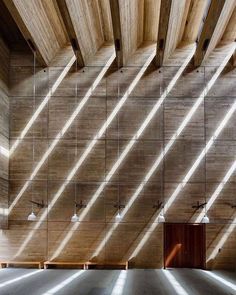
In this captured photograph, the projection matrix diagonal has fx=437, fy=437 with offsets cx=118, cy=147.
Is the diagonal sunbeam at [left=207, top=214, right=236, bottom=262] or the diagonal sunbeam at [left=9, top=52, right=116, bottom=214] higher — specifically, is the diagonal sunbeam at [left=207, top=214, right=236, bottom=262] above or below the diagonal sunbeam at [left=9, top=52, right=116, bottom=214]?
below

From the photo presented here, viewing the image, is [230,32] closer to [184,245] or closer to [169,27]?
[169,27]

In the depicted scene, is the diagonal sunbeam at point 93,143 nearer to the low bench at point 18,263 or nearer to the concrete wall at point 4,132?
the low bench at point 18,263

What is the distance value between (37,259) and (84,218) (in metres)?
2.18

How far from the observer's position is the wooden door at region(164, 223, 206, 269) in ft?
50.8

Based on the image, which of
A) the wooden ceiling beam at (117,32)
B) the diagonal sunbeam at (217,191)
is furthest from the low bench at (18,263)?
the wooden ceiling beam at (117,32)

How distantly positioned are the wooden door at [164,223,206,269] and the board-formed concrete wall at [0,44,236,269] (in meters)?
0.30

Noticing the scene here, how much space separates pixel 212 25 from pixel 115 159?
19.1ft

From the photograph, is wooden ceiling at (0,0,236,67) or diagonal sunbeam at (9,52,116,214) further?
diagonal sunbeam at (9,52,116,214)

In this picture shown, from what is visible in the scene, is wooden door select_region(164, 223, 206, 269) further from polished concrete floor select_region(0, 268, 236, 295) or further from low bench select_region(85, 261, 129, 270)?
low bench select_region(85, 261, 129, 270)

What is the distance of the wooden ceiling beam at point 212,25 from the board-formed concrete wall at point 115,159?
894 millimetres

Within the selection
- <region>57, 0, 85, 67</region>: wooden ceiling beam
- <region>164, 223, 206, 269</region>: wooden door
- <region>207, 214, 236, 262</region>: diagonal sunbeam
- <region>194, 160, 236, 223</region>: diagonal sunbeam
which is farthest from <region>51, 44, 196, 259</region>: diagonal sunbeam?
<region>207, 214, 236, 262</region>: diagonal sunbeam

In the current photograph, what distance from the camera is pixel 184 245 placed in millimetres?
15695

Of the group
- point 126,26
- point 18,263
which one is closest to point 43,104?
point 126,26

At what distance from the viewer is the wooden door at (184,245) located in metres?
15.5
